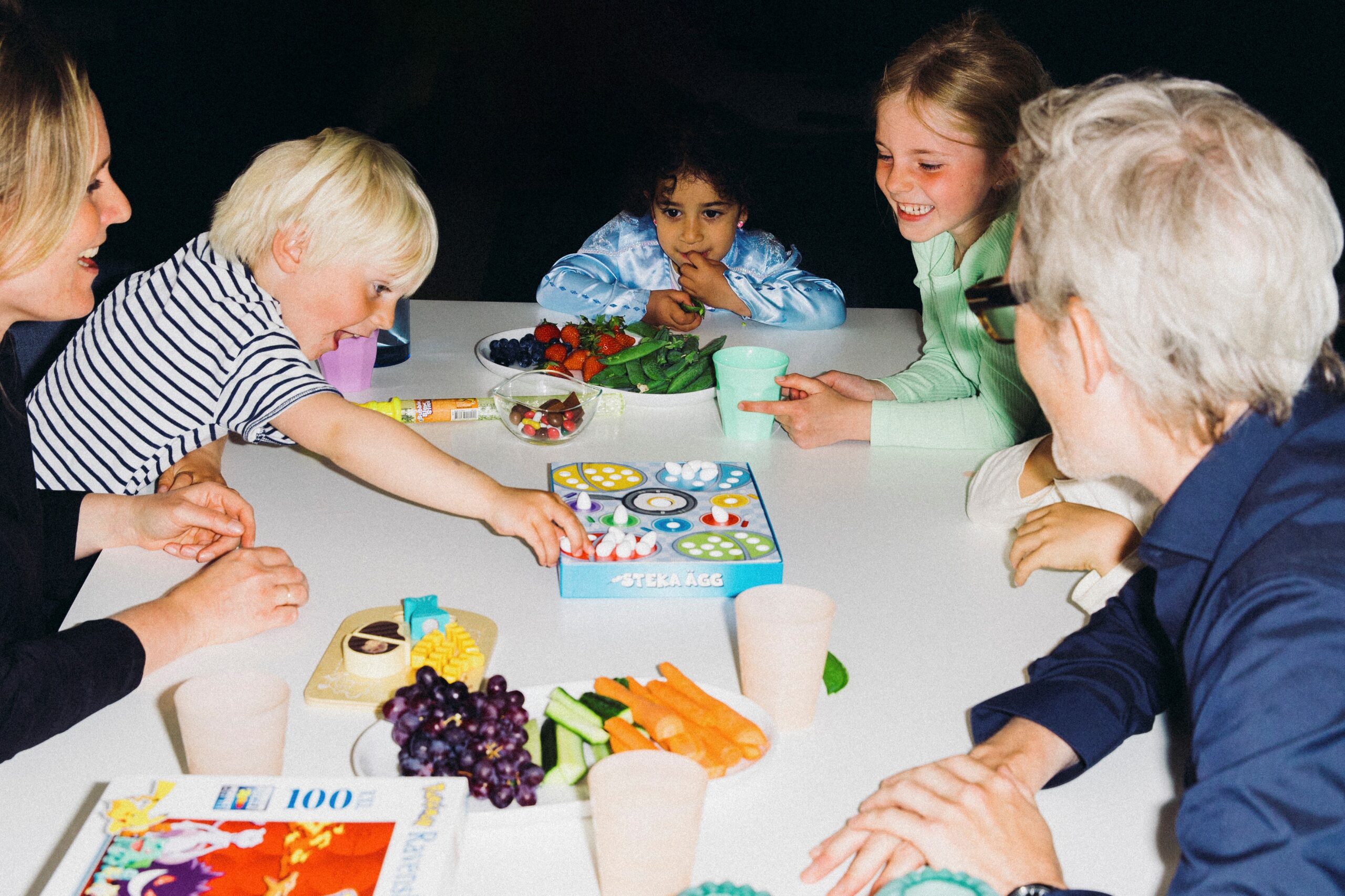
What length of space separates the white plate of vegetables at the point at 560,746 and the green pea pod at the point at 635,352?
3.08ft

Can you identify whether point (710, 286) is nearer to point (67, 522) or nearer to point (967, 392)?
point (967, 392)

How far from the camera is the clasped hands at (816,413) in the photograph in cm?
170

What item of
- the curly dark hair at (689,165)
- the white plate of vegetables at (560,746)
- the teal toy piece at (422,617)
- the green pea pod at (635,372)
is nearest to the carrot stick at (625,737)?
the white plate of vegetables at (560,746)

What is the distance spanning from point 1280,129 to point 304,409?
3.65 feet

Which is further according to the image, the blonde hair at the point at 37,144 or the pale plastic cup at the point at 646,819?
the blonde hair at the point at 37,144

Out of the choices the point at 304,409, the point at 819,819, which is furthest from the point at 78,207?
the point at 819,819

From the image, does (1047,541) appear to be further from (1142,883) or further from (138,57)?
(138,57)

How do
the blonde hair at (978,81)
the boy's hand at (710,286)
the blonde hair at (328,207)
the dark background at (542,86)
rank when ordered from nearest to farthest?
the blonde hair at (328,207) → the blonde hair at (978,81) → the boy's hand at (710,286) → the dark background at (542,86)

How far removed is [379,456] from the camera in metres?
1.41

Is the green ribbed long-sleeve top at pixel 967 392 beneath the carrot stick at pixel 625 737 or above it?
Result: beneath

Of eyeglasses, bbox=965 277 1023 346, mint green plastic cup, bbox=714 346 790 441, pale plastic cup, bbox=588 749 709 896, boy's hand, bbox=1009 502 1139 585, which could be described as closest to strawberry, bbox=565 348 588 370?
mint green plastic cup, bbox=714 346 790 441

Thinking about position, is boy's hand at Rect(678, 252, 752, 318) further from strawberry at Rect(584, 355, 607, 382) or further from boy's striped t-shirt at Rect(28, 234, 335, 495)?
boy's striped t-shirt at Rect(28, 234, 335, 495)

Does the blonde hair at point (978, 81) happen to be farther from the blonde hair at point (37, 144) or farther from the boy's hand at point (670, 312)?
the blonde hair at point (37, 144)

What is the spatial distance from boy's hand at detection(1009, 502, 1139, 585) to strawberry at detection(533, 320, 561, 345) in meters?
0.99
